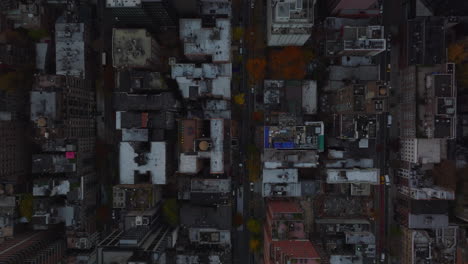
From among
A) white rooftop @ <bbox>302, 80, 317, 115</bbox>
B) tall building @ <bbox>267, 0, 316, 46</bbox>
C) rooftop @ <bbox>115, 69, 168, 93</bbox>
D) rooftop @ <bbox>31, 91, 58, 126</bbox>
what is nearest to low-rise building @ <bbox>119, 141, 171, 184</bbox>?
rooftop @ <bbox>115, 69, 168, 93</bbox>

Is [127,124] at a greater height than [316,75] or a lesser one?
lesser

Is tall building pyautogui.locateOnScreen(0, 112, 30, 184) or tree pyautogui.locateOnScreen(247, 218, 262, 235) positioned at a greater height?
tall building pyautogui.locateOnScreen(0, 112, 30, 184)

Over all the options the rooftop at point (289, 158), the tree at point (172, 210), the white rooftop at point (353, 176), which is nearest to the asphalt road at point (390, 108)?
the white rooftop at point (353, 176)

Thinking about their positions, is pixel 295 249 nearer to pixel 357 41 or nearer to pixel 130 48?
pixel 357 41

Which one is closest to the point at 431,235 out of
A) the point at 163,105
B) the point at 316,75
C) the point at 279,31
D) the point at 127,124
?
the point at 316,75

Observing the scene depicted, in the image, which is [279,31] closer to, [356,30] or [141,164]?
[356,30]

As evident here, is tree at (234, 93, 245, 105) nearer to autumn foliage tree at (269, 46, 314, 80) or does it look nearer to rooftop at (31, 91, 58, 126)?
autumn foliage tree at (269, 46, 314, 80)
